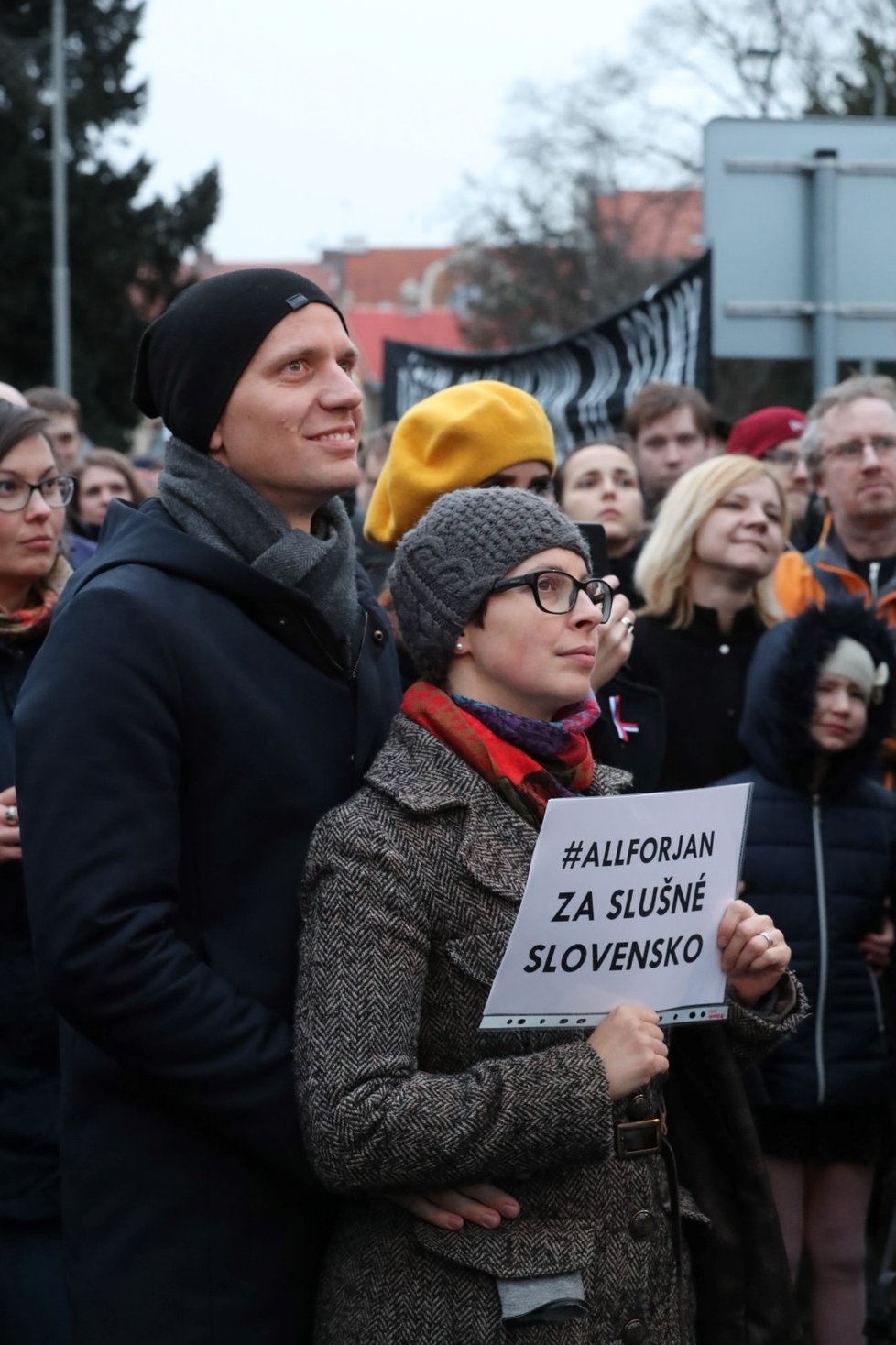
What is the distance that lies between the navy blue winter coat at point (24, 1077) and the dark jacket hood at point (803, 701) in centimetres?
181

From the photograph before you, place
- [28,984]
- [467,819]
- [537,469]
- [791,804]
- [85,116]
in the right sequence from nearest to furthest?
[467,819] → [28,984] → [537,469] → [791,804] → [85,116]

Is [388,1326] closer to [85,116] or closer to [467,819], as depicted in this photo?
[467,819]

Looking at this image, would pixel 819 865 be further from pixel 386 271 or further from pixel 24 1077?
pixel 386 271

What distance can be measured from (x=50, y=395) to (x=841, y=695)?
3.91 m

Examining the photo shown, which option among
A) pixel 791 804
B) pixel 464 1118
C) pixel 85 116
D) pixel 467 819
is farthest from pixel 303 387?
pixel 85 116

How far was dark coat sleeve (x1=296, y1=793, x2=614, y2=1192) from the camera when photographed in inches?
84.2

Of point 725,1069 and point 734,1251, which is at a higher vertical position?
point 725,1069

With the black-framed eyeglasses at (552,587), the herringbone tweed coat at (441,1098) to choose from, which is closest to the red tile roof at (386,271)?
the black-framed eyeglasses at (552,587)

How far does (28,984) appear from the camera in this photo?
3.16m

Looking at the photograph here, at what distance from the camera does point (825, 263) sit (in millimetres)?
6641

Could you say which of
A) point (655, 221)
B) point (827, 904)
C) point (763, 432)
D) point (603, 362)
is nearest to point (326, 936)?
point (827, 904)

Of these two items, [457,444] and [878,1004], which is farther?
[878,1004]

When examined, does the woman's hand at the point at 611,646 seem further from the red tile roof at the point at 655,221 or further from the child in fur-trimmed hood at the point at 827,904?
the red tile roof at the point at 655,221

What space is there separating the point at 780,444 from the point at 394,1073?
5.15 meters
